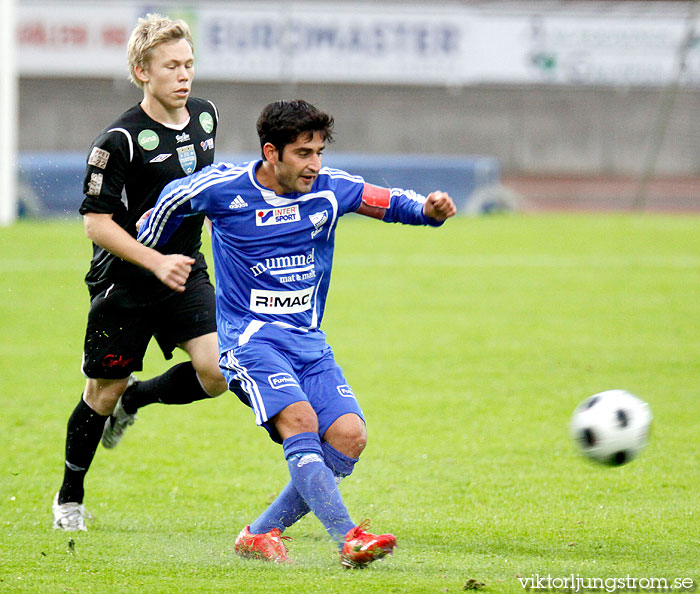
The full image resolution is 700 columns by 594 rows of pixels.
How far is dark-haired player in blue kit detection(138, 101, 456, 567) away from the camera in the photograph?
146 inches

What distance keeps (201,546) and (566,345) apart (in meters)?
5.36

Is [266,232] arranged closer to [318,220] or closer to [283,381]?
[318,220]

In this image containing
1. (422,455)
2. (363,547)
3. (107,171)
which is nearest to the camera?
(363,547)

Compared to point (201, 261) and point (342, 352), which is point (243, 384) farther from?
point (342, 352)

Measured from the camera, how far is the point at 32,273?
12297 millimetres

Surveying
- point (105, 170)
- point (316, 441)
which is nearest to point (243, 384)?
point (316, 441)

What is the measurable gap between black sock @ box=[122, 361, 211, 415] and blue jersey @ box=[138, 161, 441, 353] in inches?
34.6

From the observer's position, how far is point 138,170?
4.26m

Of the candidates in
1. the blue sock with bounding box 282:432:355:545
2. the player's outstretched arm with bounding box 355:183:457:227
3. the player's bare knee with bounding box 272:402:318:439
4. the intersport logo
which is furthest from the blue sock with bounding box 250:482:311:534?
the player's outstretched arm with bounding box 355:183:457:227

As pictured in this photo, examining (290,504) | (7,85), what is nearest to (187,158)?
(290,504)

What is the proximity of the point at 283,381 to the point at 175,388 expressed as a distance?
4.11 feet

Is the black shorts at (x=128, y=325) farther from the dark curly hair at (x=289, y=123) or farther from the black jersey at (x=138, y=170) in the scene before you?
the dark curly hair at (x=289, y=123)

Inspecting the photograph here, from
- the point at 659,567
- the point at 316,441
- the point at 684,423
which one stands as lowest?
the point at 684,423

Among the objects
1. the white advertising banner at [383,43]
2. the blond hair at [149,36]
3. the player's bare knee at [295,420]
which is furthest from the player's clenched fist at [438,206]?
the white advertising banner at [383,43]
